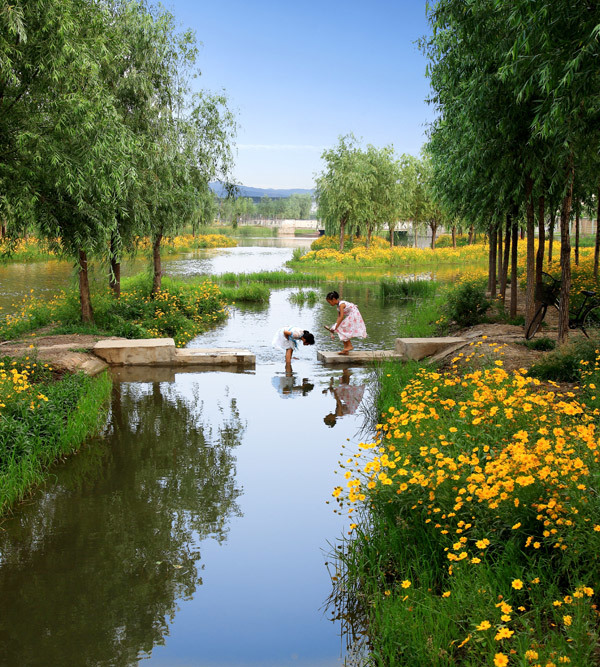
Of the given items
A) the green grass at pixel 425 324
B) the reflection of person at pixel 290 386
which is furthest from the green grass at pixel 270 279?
the reflection of person at pixel 290 386

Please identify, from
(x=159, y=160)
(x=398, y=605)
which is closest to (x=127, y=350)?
(x=159, y=160)

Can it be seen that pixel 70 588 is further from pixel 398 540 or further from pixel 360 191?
pixel 360 191

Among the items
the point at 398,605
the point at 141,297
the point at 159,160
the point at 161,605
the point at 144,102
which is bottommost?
the point at 161,605

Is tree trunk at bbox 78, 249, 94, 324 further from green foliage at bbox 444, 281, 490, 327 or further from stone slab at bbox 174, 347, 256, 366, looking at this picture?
green foliage at bbox 444, 281, 490, 327

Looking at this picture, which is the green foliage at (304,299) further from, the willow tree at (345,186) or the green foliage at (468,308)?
the willow tree at (345,186)

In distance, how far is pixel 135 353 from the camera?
1351cm

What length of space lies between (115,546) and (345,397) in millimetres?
6215

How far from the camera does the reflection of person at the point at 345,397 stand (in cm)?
1031

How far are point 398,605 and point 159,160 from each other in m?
15.3

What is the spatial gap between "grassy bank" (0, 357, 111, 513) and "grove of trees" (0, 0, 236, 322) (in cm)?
355

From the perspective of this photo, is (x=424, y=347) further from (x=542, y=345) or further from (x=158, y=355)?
(x=158, y=355)

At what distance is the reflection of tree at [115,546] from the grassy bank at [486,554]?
1.55 metres

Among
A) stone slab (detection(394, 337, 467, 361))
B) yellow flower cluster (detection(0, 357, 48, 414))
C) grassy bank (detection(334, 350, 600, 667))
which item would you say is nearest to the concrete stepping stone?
stone slab (detection(394, 337, 467, 361))

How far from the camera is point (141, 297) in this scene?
19719mm
